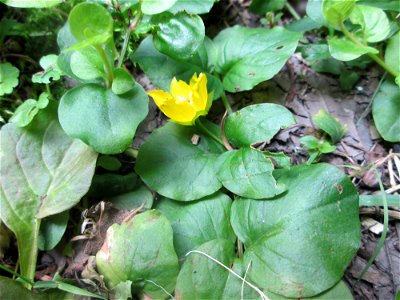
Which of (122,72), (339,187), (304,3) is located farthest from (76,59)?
(304,3)

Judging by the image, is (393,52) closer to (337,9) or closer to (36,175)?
(337,9)

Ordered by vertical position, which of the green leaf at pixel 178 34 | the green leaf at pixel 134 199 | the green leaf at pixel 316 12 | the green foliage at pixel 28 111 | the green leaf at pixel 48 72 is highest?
the green leaf at pixel 178 34

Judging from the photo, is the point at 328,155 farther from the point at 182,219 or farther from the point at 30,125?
the point at 30,125

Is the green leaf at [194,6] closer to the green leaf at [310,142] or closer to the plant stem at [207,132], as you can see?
the plant stem at [207,132]

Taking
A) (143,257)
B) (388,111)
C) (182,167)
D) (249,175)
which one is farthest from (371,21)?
(143,257)

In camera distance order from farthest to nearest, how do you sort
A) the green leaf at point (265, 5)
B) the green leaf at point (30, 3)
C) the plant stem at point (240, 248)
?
1. the green leaf at point (265, 5)
2. the plant stem at point (240, 248)
3. the green leaf at point (30, 3)

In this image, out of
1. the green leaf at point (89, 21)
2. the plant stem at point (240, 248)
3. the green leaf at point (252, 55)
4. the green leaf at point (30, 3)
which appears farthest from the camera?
the green leaf at point (252, 55)

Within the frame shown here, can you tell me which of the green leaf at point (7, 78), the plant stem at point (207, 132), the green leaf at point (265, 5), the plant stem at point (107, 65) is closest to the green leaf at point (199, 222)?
the plant stem at point (207, 132)
